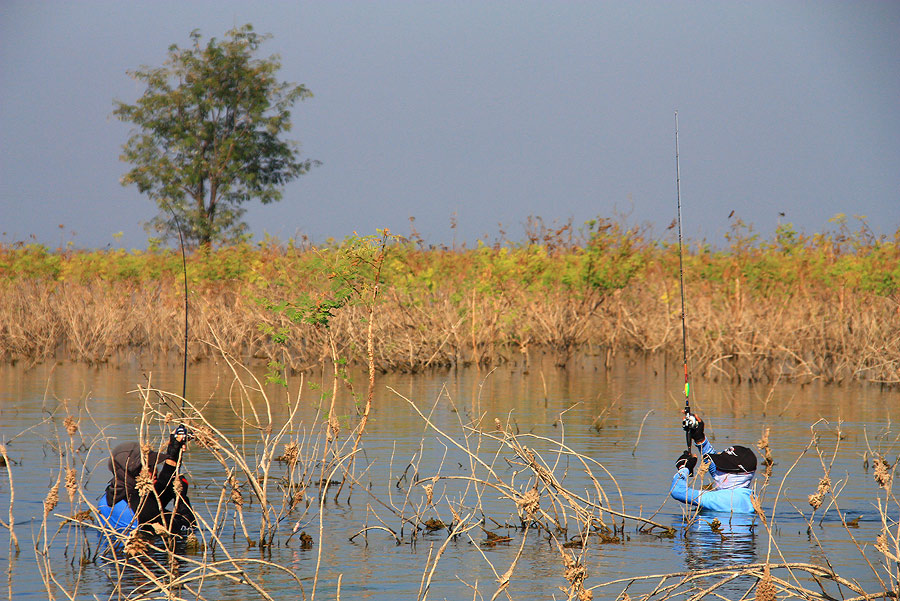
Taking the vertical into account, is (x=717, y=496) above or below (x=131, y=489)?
below

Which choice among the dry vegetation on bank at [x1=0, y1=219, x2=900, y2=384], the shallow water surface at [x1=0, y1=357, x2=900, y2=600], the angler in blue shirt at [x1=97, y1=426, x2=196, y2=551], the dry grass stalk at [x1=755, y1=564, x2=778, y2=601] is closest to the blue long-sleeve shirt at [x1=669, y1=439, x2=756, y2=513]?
the shallow water surface at [x1=0, y1=357, x2=900, y2=600]

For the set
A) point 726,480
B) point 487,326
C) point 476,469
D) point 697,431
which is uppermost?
point 487,326

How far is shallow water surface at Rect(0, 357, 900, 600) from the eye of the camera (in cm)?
795

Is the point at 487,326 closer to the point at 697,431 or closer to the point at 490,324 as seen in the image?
the point at 490,324

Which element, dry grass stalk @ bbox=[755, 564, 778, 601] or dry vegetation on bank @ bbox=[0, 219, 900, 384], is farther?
dry vegetation on bank @ bbox=[0, 219, 900, 384]

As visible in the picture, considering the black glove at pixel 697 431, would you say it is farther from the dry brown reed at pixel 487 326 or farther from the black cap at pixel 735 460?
the dry brown reed at pixel 487 326

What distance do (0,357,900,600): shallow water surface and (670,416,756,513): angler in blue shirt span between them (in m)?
0.13

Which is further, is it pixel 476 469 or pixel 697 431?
pixel 476 469

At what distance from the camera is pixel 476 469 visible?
12.0m

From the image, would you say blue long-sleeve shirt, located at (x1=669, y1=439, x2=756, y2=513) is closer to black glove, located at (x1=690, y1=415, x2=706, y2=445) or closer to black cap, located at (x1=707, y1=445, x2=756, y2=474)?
black cap, located at (x1=707, y1=445, x2=756, y2=474)

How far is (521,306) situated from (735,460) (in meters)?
15.2

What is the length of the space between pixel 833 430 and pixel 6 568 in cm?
1029

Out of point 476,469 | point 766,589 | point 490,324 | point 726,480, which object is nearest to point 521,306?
point 490,324

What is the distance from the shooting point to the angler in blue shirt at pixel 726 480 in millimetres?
9688
